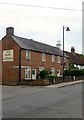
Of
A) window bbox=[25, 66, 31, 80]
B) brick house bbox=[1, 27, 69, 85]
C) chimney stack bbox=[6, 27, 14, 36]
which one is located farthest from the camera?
chimney stack bbox=[6, 27, 14, 36]

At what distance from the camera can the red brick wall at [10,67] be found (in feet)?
138

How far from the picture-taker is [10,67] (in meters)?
42.9

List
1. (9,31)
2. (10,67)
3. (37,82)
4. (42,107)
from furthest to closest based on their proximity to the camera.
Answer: (9,31) < (10,67) < (37,82) < (42,107)

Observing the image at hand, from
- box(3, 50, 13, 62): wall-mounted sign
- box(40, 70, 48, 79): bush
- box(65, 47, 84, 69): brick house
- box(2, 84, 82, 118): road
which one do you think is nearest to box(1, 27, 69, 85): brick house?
box(3, 50, 13, 62): wall-mounted sign

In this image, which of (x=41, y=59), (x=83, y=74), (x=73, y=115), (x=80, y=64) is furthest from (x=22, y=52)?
(x=80, y=64)

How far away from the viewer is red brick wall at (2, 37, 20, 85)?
4197 centimetres

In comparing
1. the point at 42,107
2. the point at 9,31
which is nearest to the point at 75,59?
the point at 9,31

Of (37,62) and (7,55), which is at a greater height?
(7,55)

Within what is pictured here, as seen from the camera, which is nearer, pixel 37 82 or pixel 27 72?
pixel 37 82

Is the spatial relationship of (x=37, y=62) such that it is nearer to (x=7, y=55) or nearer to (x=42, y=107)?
(x=7, y=55)

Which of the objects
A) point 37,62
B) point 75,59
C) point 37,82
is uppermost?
point 75,59

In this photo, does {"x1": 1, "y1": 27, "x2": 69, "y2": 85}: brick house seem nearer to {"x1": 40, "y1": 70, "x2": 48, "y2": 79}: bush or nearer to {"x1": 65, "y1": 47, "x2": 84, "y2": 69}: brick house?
{"x1": 40, "y1": 70, "x2": 48, "y2": 79}: bush

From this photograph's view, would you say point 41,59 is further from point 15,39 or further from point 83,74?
point 83,74

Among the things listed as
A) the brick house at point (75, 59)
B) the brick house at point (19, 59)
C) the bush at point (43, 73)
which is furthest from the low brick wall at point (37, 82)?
the brick house at point (75, 59)
